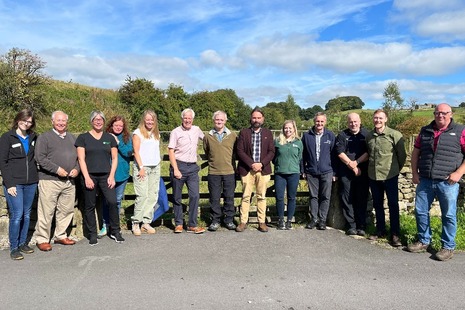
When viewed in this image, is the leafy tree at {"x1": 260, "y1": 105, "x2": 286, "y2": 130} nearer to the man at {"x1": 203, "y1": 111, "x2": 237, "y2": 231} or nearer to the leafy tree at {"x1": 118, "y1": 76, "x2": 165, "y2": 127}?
the leafy tree at {"x1": 118, "y1": 76, "x2": 165, "y2": 127}

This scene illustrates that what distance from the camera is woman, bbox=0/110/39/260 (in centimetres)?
493

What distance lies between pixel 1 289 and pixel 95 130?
2.43 metres

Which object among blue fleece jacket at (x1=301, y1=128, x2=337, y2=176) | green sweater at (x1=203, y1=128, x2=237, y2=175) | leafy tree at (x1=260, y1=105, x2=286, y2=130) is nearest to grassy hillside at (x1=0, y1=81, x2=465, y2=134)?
leafy tree at (x1=260, y1=105, x2=286, y2=130)

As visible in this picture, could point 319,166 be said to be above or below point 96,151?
below

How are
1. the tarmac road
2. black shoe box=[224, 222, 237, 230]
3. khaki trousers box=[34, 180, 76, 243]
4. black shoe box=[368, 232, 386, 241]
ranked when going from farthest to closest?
black shoe box=[224, 222, 237, 230] → black shoe box=[368, 232, 386, 241] → khaki trousers box=[34, 180, 76, 243] → the tarmac road

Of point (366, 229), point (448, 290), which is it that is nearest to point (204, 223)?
point (366, 229)

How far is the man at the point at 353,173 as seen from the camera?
6090 millimetres

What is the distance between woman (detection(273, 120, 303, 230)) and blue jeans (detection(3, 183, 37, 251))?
374cm

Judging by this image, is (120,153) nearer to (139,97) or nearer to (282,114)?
(139,97)

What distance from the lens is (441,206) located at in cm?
516

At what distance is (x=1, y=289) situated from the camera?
4086mm

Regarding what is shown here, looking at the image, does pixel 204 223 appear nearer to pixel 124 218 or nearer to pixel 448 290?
pixel 124 218

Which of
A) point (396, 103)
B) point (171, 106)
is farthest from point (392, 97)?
point (171, 106)

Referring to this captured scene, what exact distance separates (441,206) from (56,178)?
551 centimetres
